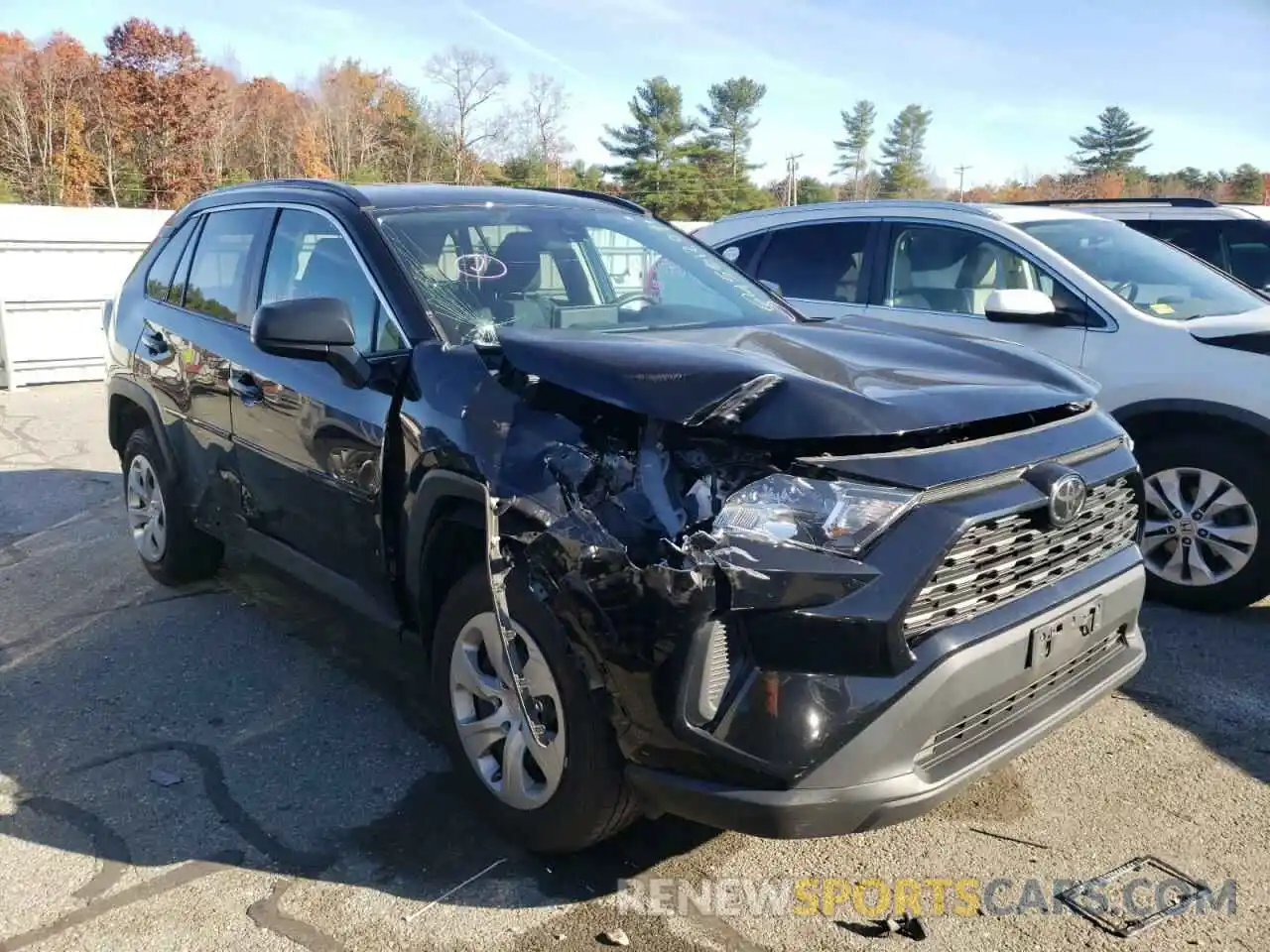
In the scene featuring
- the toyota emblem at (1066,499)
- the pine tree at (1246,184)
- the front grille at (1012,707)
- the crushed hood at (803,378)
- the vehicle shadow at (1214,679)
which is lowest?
the vehicle shadow at (1214,679)

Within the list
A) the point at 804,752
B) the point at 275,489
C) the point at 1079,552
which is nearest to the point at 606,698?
the point at 804,752

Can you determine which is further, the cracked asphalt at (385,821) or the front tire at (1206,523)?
the front tire at (1206,523)

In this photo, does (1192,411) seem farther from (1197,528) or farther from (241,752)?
(241,752)

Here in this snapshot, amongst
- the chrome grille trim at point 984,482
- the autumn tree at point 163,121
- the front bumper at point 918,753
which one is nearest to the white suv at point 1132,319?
the chrome grille trim at point 984,482

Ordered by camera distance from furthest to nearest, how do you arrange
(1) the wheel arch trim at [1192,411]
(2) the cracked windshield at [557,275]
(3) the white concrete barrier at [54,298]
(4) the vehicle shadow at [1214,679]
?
(3) the white concrete barrier at [54,298] < (1) the wheel arch trim at [1192,411] < (4) the vehicle shadow at [1214,679] < (2) the cracked windshield at [557,275]

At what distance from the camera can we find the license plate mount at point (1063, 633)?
255 centimetres

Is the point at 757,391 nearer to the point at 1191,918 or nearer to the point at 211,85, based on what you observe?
the point at 1191,918

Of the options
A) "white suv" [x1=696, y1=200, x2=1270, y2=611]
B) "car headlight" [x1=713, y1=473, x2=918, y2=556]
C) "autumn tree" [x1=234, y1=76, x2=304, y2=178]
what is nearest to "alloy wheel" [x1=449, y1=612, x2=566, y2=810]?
"car headlight" [x1=713, y1=473, x2=918, y2=556]

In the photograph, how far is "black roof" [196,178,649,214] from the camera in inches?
149

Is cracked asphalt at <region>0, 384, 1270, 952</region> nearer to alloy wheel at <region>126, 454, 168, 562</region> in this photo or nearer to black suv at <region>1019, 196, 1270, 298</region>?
alloy wheel at <region>126, 454, 168, 562</region>

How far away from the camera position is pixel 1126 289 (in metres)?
5.29

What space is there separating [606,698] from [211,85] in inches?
1913

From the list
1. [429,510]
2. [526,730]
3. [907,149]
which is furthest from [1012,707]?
[907,149]

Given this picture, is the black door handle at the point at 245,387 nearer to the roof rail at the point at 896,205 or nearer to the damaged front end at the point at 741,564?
the damaged front end at the point at 741,564
